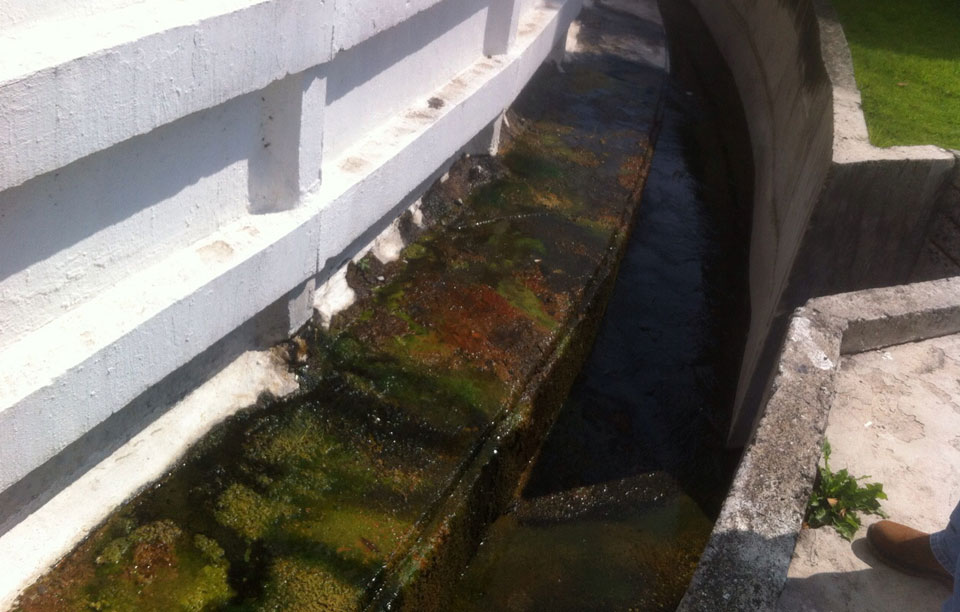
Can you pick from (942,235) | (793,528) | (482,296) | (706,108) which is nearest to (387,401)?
(482,296)

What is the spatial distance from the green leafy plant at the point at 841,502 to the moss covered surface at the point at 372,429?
1527 mm

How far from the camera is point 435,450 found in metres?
3.97

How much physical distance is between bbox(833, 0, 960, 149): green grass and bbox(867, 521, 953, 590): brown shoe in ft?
10.9

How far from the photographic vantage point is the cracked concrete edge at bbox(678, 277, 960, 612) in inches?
105

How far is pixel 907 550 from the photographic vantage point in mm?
2947

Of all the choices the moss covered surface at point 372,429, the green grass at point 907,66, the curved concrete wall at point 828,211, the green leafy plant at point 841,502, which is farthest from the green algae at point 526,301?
the green grass at point 907,66

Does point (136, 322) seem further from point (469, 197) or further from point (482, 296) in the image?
point (469, 197)

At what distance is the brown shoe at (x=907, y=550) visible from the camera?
292cm

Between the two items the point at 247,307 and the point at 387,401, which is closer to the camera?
the point at 247,307

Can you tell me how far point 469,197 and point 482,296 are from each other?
126 centimetres

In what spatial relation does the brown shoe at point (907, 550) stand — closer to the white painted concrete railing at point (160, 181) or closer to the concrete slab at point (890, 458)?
the concrete slab at point (890, 458)

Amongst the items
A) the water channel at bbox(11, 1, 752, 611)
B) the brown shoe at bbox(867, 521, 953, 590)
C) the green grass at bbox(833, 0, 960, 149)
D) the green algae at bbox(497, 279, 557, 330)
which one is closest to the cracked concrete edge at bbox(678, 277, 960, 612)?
the brown shoe at bbox(867, 521, 953, 590)

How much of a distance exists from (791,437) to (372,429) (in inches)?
73.6

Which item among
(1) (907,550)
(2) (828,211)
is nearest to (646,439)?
(2) (828,211)
